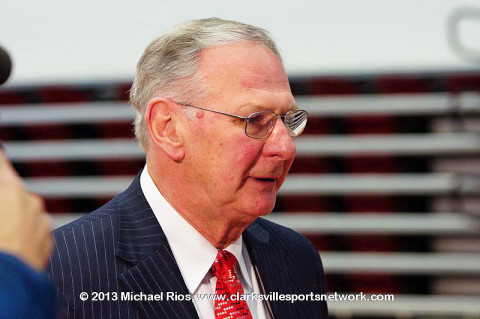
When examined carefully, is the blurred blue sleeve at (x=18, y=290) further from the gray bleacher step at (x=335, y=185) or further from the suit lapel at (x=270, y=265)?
the gray bleacher step at (x=335, y=185)

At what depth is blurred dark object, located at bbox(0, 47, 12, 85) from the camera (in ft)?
2.56

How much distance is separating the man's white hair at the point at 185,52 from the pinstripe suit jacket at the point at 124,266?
233mm

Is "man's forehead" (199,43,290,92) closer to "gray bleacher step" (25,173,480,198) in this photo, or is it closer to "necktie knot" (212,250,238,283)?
"necktie knot" (212,250,238,283)

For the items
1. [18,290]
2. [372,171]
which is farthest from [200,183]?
[372,171]

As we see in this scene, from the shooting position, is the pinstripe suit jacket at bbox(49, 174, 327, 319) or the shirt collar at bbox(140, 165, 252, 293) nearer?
the pinstripe suit jacket at bbox(49, 174, 327, 319)

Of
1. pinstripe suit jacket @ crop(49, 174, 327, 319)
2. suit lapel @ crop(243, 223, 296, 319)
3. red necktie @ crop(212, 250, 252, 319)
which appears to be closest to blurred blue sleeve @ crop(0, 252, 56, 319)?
pinstripe suit jacket @ crop(49, 174, 327, 319)

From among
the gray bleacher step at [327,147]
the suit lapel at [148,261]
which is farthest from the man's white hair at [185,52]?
the gray bleacher step at [327,147]

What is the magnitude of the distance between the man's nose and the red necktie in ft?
0.84

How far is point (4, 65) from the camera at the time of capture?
79cm

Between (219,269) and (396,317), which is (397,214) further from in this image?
(219,269)

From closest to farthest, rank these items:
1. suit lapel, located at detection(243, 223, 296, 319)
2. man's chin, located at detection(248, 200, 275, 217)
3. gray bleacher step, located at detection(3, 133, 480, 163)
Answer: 1. man's chin, located at detection(248, 200, 275, 217)
2. suit lapel, located at detection(243, 223, 296, 319)
3. gray bleacher step, located at detection(3, 133, 480, 163)

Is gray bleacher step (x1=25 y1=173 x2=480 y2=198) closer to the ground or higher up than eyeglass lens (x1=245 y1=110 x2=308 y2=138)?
closer to the ground

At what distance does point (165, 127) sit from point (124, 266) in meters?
0.33

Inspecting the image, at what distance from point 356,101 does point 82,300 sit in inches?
171
